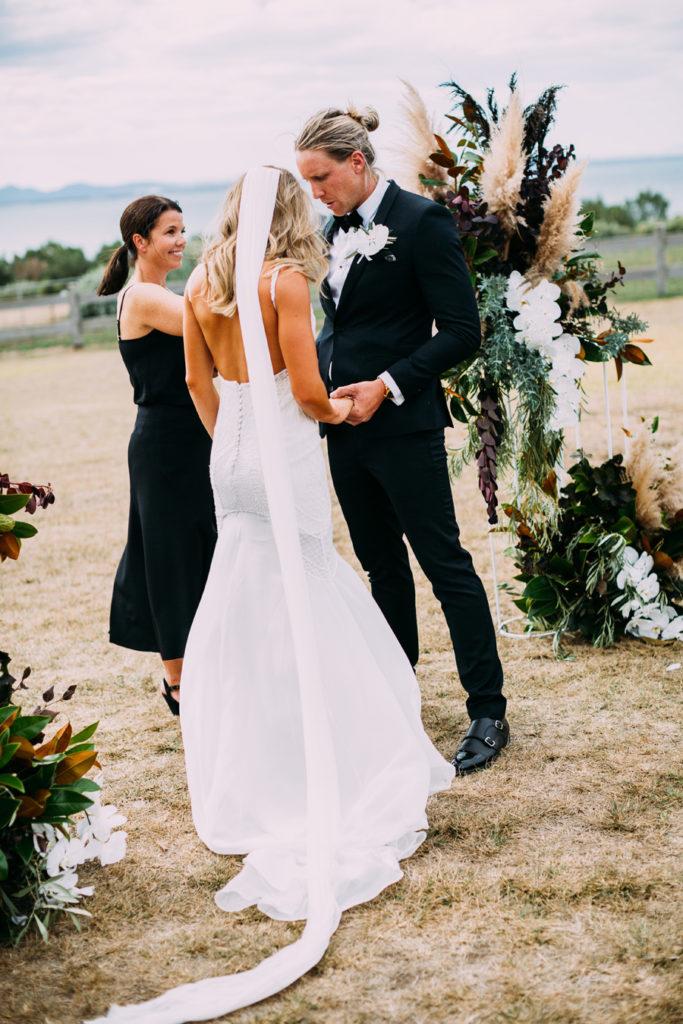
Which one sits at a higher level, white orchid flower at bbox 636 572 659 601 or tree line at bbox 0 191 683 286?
tree line at bbox 0 191 683 286

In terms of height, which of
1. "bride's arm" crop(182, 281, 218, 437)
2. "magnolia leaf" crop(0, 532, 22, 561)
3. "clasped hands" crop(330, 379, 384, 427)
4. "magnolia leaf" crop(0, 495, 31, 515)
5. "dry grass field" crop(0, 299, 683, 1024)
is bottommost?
"dry grass field" crop(0, 299, 683, 1024)

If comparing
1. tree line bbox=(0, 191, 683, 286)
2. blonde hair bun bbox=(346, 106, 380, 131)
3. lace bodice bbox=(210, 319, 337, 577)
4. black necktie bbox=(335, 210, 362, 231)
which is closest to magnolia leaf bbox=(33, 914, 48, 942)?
lace bodice bbox=(210, 319, 337, 577)

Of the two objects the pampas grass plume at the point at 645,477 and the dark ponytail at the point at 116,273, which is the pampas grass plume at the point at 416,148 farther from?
the pampas grass plume at the point at 645,477

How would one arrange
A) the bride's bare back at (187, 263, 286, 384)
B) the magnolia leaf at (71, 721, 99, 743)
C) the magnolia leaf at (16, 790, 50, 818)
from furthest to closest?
the bride's bare back at (187, 263, 286, 384)
the magnolia leaf at (71, 721, 99, 743)
the magnolia leaf at (16, 790, 50, 818)

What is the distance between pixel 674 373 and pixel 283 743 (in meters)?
9.93

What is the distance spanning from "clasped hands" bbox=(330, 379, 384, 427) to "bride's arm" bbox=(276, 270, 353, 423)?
115 mm

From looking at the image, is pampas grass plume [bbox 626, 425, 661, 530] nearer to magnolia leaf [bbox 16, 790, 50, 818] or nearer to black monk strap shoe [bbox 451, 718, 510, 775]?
black monk strap shoe [bbox 451, 718, 510, 775]

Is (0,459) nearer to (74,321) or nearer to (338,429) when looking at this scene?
(338,429)

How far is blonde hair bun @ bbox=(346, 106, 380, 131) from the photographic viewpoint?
11.7 feet

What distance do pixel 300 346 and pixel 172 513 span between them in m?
1.30

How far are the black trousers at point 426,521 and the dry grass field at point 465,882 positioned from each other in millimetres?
343

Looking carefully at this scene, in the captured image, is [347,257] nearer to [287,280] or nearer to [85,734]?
[287,280]

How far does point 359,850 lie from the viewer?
3174 mm

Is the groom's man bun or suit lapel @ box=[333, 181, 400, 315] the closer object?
the groom's man bun
